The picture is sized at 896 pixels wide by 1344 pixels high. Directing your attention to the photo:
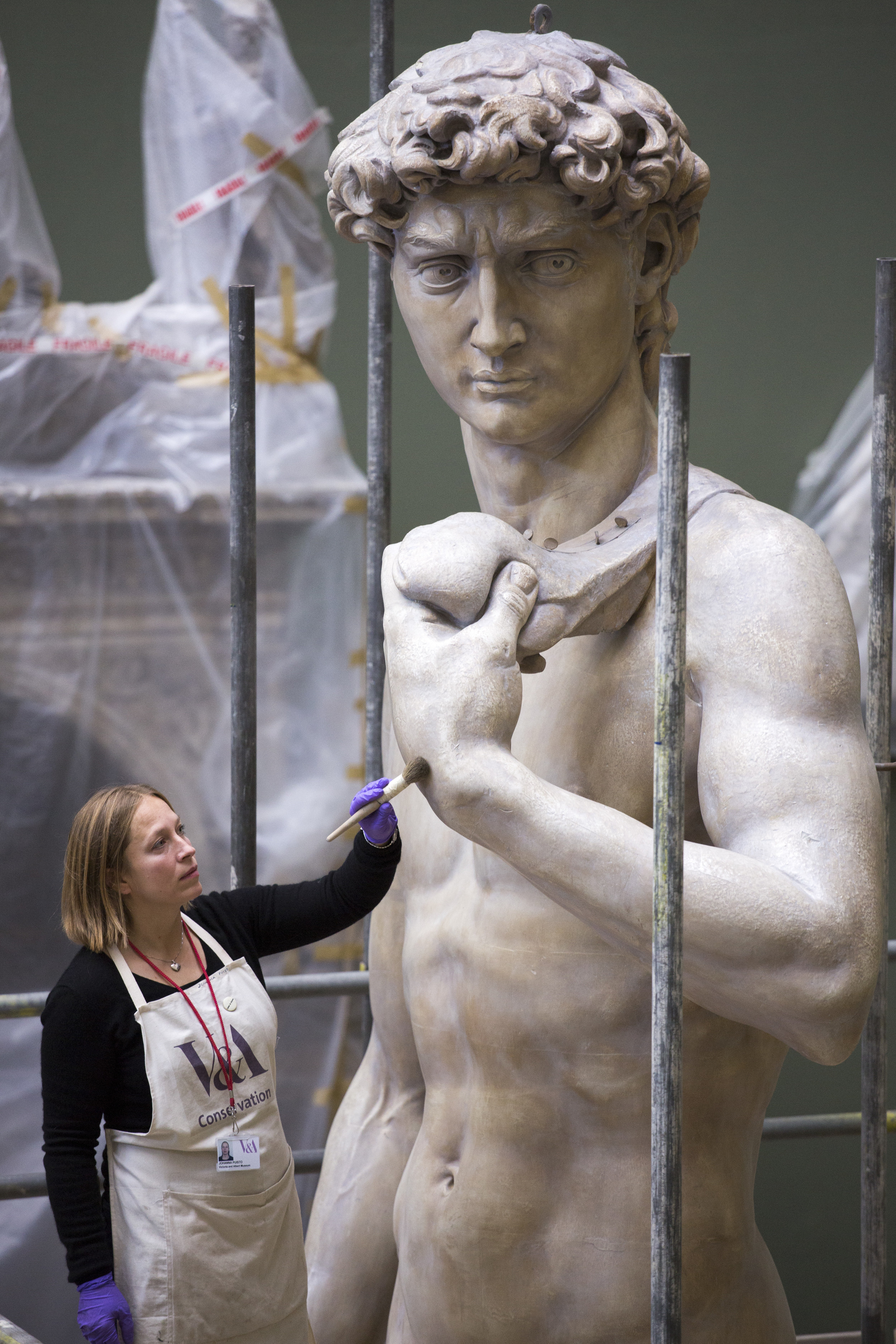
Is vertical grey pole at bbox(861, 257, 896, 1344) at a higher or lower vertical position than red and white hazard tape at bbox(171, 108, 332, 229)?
lower

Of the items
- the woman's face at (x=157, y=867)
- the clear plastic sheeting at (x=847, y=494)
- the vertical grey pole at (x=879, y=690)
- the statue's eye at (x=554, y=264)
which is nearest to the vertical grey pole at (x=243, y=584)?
the woman's face at (x=157, y=867)

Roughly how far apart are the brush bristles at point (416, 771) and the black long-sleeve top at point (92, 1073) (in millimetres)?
400

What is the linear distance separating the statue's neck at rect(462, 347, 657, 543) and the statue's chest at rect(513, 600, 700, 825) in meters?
0.14

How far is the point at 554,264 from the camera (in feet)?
4.93

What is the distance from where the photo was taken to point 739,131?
415 centimetres

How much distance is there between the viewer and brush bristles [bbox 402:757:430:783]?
4.33 ft

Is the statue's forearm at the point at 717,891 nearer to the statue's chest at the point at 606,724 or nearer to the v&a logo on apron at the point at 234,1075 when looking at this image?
the statue's chest at the point at 606,724

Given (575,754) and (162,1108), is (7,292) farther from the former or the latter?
(575,754)

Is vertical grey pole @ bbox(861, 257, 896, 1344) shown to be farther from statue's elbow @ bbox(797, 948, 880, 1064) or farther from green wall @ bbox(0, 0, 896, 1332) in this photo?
green wall @ bbox(0, 0, 896, 1332)

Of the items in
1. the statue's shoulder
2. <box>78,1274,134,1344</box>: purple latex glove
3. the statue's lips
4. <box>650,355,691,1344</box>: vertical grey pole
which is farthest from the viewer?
<box>78,1274,134,1344</box>: purple latex glove

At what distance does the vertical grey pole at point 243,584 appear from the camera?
6.06ft

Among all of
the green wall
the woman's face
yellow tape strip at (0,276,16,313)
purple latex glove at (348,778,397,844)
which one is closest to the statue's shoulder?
purple latex glove at (348,778,397,844)

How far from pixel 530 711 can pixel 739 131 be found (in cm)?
298

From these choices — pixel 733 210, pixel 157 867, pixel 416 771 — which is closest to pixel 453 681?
pixel 416 771
